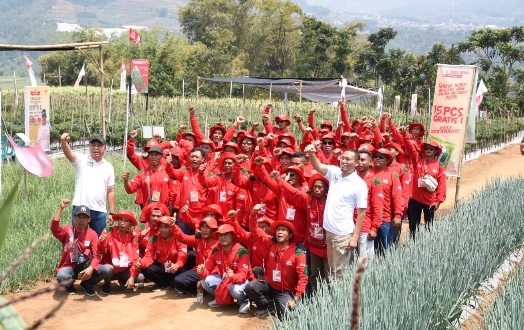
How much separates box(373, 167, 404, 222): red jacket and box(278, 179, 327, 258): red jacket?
3.15 ft

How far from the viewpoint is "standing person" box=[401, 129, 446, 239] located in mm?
7559

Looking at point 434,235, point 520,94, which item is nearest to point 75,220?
point 434,235

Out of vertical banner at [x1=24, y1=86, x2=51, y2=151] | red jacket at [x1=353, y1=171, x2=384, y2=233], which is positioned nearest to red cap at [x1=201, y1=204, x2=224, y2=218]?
red jacket at [x1=353, y1=171, x2=384, y2=233]

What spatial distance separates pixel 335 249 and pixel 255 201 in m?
1.37

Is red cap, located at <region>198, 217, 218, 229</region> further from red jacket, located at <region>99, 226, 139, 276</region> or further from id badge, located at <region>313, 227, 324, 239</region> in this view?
id badge, located at <region>313, 227, 324, 239</region>

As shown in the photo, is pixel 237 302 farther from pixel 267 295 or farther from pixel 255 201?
pixel 255 201

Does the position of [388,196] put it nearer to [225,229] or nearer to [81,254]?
[225,229]

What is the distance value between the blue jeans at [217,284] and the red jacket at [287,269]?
0.26 meters

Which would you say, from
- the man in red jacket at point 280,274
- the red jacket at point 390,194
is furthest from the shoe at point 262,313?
the red jacket at point 390,194

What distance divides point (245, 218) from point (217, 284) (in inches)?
38.1

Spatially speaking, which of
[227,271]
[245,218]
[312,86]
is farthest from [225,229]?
[312,86]

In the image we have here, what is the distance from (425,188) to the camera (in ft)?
24.9

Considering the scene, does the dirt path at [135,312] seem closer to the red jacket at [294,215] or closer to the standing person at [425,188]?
the red jacket at [294,215]

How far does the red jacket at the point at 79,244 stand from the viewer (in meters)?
6.41
